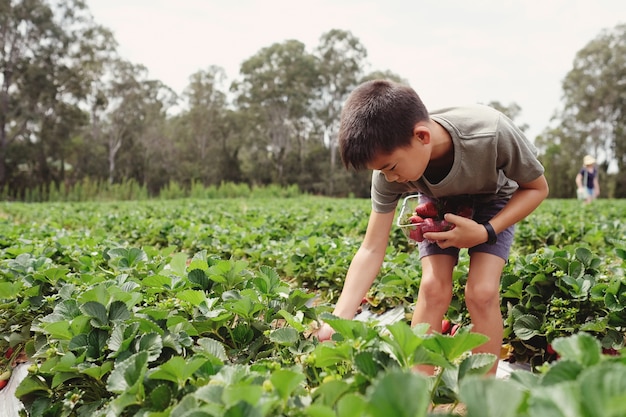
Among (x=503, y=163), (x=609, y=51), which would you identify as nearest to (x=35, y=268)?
(x=503, y=163)

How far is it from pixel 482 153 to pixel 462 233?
1.07ft

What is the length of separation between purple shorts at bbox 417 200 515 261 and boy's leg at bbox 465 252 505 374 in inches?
1.6

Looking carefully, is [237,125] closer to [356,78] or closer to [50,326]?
[356,78]

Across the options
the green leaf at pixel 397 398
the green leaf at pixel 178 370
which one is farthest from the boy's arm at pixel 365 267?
the green leaf at pixel 397 398

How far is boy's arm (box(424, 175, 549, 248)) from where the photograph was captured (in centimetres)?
192

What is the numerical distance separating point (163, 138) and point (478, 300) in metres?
42.9

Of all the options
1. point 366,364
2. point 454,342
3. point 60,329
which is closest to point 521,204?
point 454,342

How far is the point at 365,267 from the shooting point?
7.07ft

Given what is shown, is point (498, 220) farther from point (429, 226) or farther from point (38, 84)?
point (38, 84)

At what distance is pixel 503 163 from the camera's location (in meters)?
2.02

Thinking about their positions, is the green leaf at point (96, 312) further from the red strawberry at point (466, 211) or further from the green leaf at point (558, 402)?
the red strawberry at point (466, 211)

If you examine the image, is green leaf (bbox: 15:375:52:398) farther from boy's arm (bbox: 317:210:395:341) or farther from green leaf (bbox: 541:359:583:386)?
green leaf (bbox: 541:359:583:386)

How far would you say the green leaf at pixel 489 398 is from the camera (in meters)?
0.68

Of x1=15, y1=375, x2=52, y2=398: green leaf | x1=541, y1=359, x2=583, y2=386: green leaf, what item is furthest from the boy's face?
x1=15, y1=375, x2=52, y2=398: green leaf
